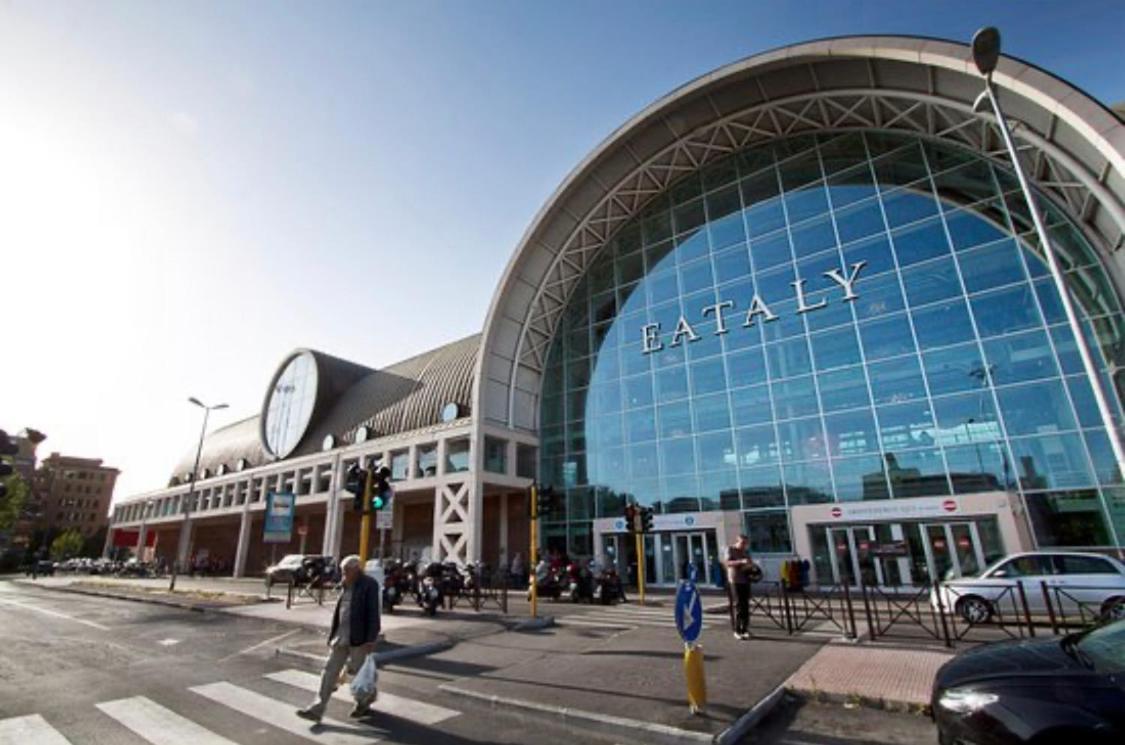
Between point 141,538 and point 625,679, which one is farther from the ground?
point 141,538

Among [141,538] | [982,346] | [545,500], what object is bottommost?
[545,500]

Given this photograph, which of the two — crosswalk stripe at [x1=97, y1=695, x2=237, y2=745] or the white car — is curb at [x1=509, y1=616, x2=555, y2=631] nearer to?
crosswalk stripe at [x1=97, y1=695, x2=237, y2=745]

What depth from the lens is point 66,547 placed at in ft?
253

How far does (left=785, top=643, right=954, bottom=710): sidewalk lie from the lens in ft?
19.7

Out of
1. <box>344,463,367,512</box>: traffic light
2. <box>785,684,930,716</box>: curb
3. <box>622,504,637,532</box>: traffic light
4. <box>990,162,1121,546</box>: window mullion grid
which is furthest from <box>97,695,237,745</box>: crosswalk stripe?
<box>990,162,1121,546</box>: window mullion grid

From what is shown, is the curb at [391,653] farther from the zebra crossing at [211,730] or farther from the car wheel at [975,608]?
the car wheel at [975,608]

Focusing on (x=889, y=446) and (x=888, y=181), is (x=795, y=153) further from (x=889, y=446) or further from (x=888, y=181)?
(x=889, y=446)

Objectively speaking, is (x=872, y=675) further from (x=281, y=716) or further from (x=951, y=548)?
(x=951, y=548)

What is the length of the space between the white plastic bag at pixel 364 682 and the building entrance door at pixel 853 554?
18.5 metres

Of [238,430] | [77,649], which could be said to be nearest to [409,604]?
[77,649]

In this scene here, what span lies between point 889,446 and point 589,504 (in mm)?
14509

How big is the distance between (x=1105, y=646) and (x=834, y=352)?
64.9 ft

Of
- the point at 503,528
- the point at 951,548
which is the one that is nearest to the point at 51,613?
the point at 503,528

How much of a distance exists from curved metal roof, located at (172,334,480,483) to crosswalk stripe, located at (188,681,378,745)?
24720mm
